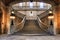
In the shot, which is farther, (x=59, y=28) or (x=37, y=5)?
(x=37, y=5)

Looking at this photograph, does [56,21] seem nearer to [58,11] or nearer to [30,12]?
[58,11]

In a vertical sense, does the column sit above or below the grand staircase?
above

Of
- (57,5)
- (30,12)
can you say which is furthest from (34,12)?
(57,5)

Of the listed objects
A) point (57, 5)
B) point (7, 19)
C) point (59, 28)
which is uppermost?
point (57, 5)

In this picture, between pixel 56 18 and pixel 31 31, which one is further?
pixel 31 31

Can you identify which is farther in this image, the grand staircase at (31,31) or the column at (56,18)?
the grand staircase at (31,31)

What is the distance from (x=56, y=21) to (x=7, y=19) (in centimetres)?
532

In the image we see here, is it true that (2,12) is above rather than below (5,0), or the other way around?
below

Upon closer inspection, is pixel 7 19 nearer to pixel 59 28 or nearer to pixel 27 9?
pixel 59 28

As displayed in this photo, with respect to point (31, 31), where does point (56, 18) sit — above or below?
above

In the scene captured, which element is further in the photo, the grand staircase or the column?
the grand staircase

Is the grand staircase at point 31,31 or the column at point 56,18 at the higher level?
the column at point 56,18

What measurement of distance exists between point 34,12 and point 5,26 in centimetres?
1454

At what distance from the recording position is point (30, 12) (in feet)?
90.3
